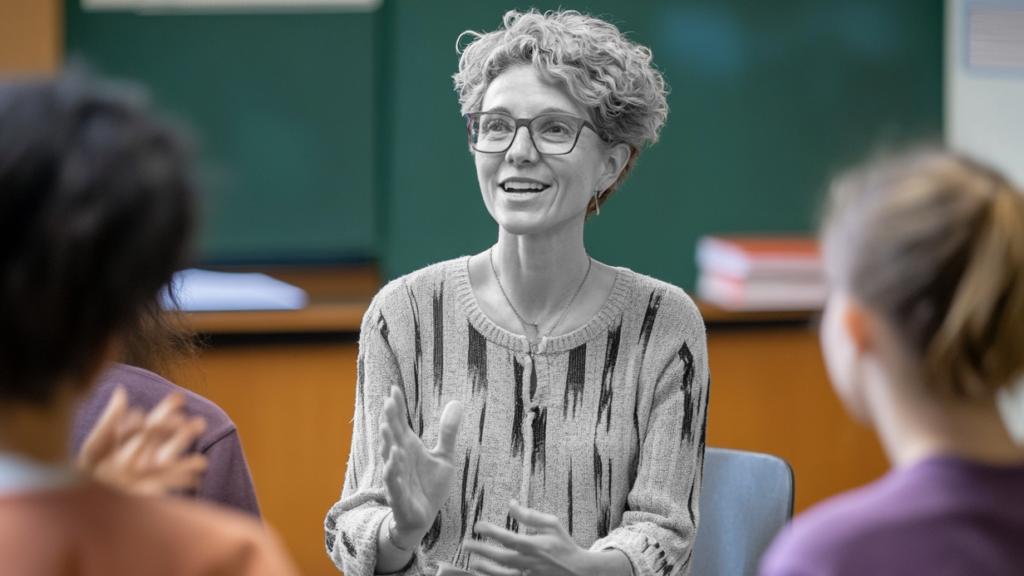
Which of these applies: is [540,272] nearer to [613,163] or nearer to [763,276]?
[613,163]

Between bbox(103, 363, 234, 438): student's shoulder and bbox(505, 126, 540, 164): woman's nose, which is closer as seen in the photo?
bbox(103, 363, 234, 438): student's shoulder

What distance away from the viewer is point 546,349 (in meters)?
1.72

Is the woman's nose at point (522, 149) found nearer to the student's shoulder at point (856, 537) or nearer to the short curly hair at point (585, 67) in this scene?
the short curly hair at point (585, 67)

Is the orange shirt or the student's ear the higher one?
the student's ear

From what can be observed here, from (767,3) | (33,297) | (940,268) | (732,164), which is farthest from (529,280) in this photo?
(767,3)

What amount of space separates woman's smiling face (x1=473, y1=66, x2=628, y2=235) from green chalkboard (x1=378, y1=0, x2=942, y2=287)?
116 centimetres

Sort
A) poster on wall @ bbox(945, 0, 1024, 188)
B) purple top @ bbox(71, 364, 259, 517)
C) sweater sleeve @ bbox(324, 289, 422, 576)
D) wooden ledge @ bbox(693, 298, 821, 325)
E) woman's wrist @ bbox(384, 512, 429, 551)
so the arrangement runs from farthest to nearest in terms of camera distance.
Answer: poster on wall @ bbox(945, 0, 1024, 188), wooden ledge @ bbox(693, 298, 821, 325), sweater sleeve @ bbox(324, 289, 422, 576), woman's wrist @ bbox(384, 512, 429, 551), purple top @ bbox(71, 364, 259, 517)

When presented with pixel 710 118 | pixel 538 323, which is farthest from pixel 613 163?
pixel 710 118

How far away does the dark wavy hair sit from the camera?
26.2 inches

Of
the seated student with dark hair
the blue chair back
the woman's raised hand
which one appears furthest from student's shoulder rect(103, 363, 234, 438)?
the blue chair back

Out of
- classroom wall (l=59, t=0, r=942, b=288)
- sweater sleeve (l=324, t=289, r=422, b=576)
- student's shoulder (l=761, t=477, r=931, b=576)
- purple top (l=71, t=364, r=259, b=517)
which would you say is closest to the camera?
student's shoulder (l=761, t=477, r=931, b=576)

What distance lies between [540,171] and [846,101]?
70.6 inches

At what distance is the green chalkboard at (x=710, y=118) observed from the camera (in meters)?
2.87

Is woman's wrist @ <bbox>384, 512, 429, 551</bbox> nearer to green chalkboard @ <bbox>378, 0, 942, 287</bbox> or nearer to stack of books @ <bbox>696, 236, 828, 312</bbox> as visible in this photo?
green chalkboard @ <bbox>378, 0, 942, 287</bbox>
